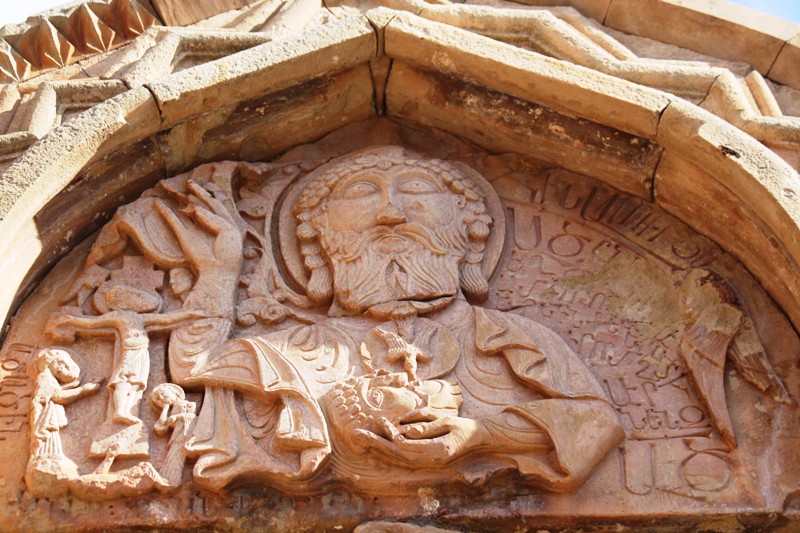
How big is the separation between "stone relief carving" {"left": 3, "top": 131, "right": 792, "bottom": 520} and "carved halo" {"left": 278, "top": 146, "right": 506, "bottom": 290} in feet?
0.05

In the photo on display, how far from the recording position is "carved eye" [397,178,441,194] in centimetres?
587

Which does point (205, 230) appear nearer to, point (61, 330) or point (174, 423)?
point (61, 330)

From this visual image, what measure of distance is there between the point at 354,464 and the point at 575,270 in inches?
67.4

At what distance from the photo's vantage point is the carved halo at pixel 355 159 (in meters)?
5.78

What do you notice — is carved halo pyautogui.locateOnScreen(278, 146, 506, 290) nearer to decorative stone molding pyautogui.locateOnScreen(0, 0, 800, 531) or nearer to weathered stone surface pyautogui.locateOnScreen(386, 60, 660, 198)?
decorative stone molding pyautogui.locateOnScreen(0, 0, 800, 531)

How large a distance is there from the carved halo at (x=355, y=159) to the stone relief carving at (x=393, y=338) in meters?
0.01

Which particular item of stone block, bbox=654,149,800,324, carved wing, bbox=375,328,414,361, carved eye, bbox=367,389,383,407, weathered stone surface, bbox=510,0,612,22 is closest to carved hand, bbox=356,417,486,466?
carved eye, bbox=367,389,383,407

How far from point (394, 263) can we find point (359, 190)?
53 cm

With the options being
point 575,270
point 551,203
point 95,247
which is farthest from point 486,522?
point 95,247

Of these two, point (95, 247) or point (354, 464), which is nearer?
A: point (354, 464)

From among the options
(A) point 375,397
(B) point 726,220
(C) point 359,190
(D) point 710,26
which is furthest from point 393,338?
(D) point 710,26

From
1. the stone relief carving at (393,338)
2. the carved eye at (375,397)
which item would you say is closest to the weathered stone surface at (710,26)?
the stone relief carving at (393,338)

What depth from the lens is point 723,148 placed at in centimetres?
540

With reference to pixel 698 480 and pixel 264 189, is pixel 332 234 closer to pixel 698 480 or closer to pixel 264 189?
pixel 264 189
